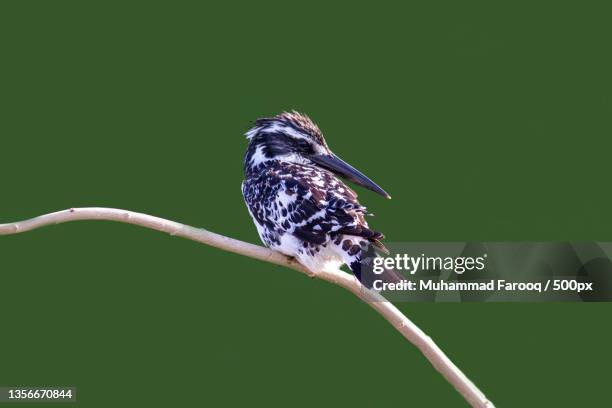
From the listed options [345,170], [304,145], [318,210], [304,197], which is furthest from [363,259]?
[304,145]

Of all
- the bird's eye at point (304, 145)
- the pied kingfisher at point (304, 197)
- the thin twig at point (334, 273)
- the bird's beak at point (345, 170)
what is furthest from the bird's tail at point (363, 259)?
the bird's eye at point (304, 145)

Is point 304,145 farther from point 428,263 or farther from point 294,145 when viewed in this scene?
point 428,263

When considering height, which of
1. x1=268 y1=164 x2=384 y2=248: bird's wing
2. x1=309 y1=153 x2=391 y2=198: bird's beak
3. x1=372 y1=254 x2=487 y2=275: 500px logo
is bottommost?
x1=372 y1=254 x2=487 y2=275: 500px logo

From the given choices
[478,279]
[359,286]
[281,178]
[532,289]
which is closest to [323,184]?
[281,178]

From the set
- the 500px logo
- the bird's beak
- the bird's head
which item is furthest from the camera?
the bird's head

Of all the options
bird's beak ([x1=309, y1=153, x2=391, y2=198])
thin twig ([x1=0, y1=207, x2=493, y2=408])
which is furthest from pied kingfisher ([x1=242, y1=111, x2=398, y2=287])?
A: thin twig ([x1=0, y1=207, x2=493, y2=408])

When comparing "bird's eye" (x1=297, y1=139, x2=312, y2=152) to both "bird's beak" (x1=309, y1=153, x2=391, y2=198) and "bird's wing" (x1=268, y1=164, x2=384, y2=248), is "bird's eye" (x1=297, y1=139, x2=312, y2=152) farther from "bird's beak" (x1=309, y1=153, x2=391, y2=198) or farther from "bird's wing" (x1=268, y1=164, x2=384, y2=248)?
"bird's wing" (x1=268, y1=164, x2=384, y2=248)

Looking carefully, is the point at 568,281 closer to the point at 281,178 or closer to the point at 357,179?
the point at 357,179
